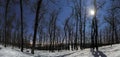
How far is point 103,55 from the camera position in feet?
54.2

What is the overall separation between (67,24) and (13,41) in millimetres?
34992

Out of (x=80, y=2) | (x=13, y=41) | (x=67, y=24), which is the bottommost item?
(x=13, y=41)

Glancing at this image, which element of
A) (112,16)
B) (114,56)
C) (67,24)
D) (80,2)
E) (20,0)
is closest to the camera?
(114,56)

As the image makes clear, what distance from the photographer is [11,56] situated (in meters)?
13.6

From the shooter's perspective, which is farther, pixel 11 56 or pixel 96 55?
pixel 96 55

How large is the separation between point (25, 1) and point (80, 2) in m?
13.4

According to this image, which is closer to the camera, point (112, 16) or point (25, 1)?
point (25, 1)

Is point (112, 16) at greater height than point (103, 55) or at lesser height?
greater

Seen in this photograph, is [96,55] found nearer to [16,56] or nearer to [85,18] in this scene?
[16,56]

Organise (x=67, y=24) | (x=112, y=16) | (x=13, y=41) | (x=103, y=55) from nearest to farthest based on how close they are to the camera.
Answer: (x=103, y=55)
(x=112, y=16)
(x=67, y=24)
(x=13, y=41)

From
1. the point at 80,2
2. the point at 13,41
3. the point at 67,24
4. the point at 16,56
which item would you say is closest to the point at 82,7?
the point at 80,2

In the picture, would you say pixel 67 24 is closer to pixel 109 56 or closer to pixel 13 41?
pixel 13 41

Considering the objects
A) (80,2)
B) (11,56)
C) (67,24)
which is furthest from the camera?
(67,24)

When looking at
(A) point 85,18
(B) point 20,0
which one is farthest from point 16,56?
(A) point 85,18
